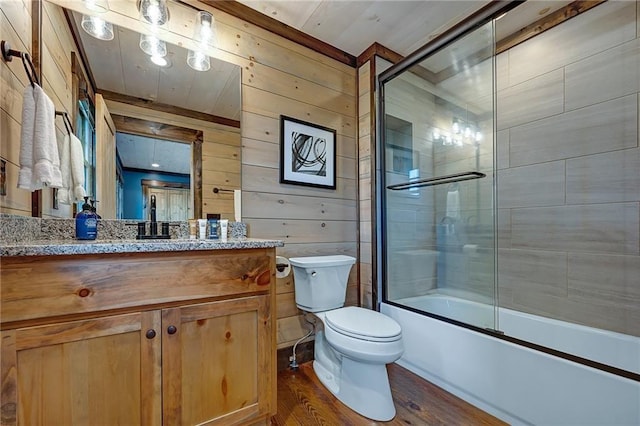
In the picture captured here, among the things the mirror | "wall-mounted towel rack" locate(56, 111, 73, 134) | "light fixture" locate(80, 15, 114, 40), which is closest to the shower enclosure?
the mirror

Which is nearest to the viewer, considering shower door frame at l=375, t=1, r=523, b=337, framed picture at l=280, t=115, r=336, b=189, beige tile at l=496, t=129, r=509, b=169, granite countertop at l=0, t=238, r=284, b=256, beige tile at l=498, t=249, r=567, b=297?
granite countertop at l=0, t=238, r=284, b=256

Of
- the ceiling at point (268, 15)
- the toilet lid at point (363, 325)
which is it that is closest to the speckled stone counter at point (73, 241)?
the ceiling at point (268, 15)

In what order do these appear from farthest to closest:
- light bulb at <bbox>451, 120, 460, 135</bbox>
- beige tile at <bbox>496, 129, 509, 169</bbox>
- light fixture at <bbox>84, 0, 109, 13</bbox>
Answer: light bulb at <bbox>451, 120, 460, 135</bbox>
beige tile at <bbox>496, 129, 509, 169</bbox>
light fixture at <bbox>84, 0, 109, 13</bbox>

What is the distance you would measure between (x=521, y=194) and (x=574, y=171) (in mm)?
310

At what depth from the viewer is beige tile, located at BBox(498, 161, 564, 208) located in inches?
70.5

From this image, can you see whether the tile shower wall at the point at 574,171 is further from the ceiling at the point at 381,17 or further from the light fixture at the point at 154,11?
the light fixture at the point at 154,11

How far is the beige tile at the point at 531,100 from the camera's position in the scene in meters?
1.81

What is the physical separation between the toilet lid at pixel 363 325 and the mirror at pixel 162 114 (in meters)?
0.88

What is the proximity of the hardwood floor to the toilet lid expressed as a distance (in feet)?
1.35

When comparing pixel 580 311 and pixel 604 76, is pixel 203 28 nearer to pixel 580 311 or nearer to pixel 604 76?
pixel 604 76

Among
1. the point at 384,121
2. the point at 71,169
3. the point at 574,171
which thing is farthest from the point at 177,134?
the point at 574,171

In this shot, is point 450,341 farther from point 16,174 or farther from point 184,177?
point 16,174

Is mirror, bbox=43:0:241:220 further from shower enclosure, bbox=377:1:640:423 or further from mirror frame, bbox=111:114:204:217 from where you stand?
shower enclosure, bbox=377:1:640:423

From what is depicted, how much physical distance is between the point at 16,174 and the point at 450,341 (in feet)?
7.16
